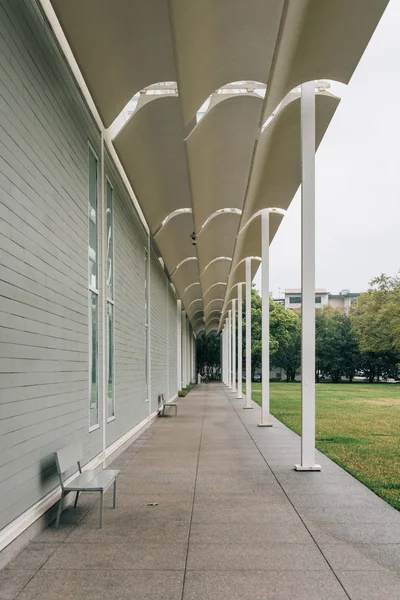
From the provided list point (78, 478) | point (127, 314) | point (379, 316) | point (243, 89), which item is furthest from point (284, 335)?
point (78, 478)

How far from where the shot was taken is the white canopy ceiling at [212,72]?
6535mm

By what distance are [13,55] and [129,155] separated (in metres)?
4.96

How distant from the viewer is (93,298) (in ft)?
31.1

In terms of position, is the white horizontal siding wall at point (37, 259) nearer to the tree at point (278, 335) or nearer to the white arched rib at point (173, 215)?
the white arched rib at point (173, 215)

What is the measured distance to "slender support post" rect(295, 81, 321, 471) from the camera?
905cm

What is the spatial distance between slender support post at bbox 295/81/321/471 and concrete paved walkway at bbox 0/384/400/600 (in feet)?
2.78

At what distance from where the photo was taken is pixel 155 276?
1903 cm

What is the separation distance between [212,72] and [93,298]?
3433mm

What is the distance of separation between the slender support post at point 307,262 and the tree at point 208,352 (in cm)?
6128

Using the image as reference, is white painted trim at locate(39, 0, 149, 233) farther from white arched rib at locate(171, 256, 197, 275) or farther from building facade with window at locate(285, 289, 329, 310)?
building facade with window at locate(285, 289, 329, 310)

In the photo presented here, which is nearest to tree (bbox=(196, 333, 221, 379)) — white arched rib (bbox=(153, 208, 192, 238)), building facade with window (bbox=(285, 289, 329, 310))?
building facade with window (bbox=(285, 289, 329, 310))

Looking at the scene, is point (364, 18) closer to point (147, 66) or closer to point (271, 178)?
point (147, 66)

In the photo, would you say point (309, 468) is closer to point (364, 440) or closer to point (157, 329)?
point (364, 440)

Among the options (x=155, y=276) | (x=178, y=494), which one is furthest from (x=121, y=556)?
(x=155, y=276)
